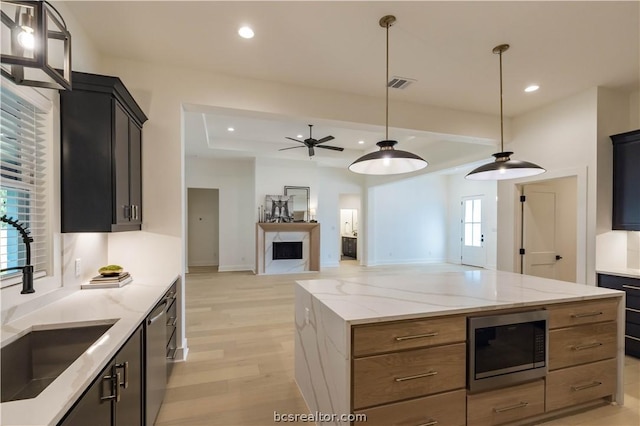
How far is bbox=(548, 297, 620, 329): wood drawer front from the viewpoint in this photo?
2037 millimetres

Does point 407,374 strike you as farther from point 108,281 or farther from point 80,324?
point 108,281

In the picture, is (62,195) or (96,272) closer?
(62,195)

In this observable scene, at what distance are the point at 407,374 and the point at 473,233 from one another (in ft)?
27.3

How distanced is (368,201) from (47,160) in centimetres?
788

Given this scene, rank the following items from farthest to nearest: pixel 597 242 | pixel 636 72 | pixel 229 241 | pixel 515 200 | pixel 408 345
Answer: pixel 229 241, pixel 515 200, pixel 597 242, pixel 636 72, pixel 408 345

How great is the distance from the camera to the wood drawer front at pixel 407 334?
5.22 ft

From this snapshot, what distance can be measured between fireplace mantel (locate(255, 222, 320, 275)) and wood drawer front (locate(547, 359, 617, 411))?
620 centimetres

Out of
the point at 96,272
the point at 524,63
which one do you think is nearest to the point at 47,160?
the point at 96,272

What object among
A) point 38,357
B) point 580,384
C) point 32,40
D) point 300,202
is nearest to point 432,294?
point 580,384

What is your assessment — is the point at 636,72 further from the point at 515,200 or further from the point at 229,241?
the point at 229,241

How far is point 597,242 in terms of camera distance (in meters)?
3.39

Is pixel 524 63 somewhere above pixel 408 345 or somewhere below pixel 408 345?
above

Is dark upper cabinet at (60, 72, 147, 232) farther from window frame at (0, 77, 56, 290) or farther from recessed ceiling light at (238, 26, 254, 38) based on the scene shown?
recessed ceiling light at (238, 26, 254, 38)

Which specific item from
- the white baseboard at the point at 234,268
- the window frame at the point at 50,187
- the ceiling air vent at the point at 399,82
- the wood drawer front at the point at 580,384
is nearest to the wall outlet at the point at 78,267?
the window frame at the point at 50,187
